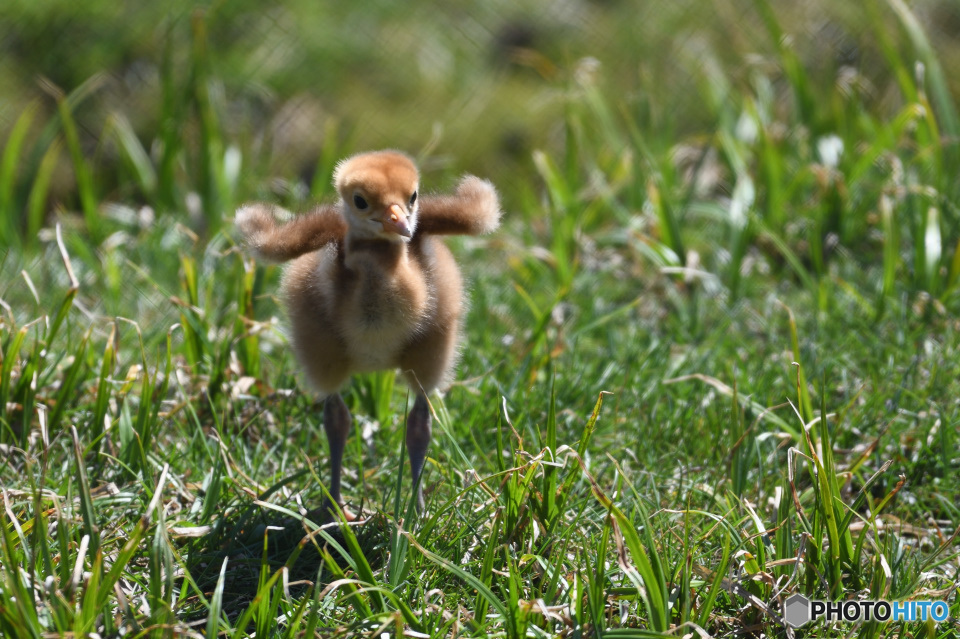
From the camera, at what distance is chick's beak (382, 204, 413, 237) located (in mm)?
2104

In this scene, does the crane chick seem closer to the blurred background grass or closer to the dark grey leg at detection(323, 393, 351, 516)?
the dark grey leg at detection(323, 393, 351, 516)

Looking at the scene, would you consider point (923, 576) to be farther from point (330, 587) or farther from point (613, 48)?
point (613, 48)

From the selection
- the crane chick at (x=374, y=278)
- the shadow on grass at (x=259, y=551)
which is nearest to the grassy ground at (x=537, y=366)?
the shadow on grass at (x=259, y=551)

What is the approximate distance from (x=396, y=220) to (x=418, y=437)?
1.97 ft

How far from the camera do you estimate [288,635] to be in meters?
1.90

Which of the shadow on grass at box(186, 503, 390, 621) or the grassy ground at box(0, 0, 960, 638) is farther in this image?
the shadow on grass at box(186, 503, 390, 621)

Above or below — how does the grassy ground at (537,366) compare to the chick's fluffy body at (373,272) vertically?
below

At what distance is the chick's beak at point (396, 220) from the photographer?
82.8 inches

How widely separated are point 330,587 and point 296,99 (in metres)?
3.35

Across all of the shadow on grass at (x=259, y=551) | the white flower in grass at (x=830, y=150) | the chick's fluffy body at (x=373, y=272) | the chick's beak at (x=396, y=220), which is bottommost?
the shadow on grass at (x=259, y=551)

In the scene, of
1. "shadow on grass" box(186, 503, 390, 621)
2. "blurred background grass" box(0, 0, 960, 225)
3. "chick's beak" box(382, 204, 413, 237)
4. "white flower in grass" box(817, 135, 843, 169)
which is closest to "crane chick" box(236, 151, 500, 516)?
"chick's beak" box(382, 204, 413, 237)

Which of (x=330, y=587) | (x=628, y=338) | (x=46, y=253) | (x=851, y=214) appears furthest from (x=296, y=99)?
(x=330, y=587)

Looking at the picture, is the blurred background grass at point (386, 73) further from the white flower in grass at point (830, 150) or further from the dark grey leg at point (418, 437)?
the dark grey leg at point (418, 437)

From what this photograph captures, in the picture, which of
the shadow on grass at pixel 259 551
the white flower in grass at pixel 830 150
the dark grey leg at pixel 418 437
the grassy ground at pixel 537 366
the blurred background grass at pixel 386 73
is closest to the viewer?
the grassy ground at pixel 537 366
